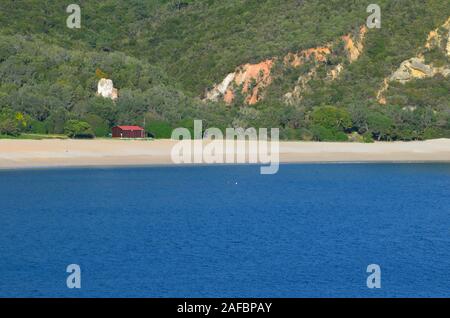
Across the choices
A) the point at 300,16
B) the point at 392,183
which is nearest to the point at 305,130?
the point at 392,183

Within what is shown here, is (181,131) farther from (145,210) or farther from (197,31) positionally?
(197,31)

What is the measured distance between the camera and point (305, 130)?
111 m

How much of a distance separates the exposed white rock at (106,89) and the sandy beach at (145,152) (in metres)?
23.1

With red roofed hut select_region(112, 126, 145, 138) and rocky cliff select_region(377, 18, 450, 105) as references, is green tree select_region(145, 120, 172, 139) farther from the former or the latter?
rocky cliff select_region(377, 18, 450, 105)

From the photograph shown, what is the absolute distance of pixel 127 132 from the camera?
340 ft

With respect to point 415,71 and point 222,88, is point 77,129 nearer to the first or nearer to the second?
point 222,88

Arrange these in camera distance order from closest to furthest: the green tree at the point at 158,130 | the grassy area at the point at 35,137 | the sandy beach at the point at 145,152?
the sandy beach at the point at 145,152, the grassy area at the point at 35,137, the green tree at the point at 158,130

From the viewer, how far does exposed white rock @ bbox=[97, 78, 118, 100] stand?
395 feet

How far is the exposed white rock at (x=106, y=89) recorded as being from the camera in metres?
120

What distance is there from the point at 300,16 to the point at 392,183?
282ft

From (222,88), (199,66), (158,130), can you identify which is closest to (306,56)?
(222,88)

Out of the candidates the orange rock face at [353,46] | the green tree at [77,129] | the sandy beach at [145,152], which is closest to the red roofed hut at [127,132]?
the green tree at [77,129]

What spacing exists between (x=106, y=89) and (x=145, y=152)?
109 feet

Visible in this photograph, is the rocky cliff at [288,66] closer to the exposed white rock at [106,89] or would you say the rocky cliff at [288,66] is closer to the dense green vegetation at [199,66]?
the dense green vegetation at [199,66]
